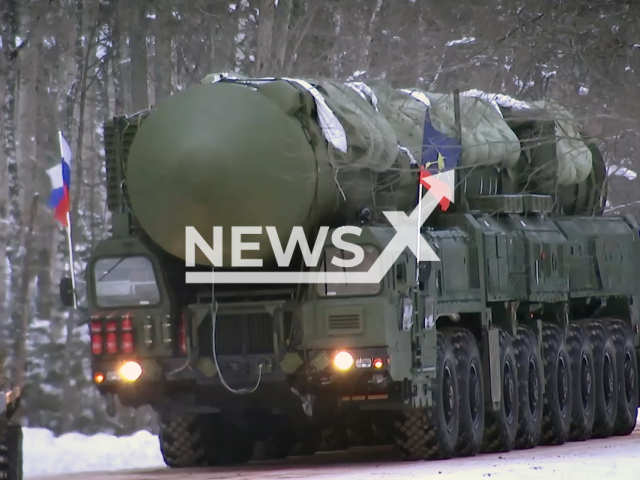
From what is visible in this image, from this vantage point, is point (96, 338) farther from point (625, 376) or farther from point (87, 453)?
point (625, 376)

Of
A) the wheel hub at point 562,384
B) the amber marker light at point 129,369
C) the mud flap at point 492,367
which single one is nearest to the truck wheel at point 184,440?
the amber marker light at point 129,369

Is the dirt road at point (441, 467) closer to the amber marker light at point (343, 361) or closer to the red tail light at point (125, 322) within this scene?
the amber marker light at point (343, 361)

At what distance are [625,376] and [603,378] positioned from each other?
939 millimetres

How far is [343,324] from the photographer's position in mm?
17062

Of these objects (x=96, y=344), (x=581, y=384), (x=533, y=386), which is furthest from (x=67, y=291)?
(x=581, y=384)

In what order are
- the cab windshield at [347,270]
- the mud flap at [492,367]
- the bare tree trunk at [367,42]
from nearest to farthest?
the cab windshield at [347,270] → the mud flap at [492,367] → the bare tree trunk at [367,42]

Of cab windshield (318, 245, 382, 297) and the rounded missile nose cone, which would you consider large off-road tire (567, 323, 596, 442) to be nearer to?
cab windshield (318, 245, 382, 297)

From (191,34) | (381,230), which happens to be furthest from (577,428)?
(191,34)

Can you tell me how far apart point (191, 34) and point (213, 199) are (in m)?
20.6

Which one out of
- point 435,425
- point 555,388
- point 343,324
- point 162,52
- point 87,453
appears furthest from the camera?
point 162,52

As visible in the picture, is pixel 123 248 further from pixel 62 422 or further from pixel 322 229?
pixel 62 422

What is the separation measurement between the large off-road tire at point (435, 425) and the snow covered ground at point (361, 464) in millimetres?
283

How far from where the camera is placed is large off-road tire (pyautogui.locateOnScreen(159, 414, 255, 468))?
19203 mm

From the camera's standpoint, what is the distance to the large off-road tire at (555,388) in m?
21.9
